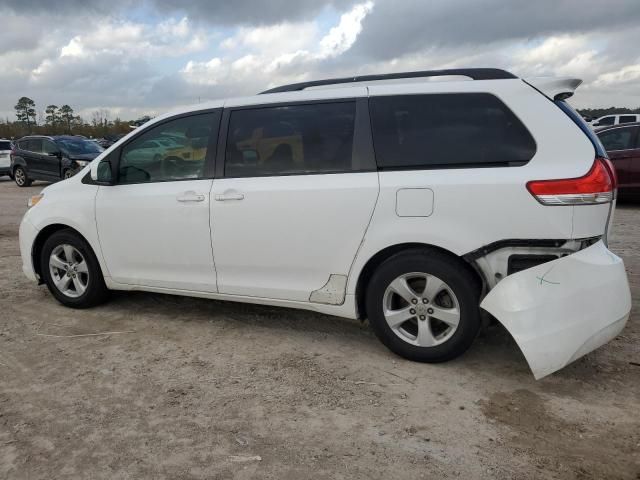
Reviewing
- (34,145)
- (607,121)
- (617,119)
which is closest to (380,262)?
(34,145)

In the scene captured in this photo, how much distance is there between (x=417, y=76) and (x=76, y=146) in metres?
16.0

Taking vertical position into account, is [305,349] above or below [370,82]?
below

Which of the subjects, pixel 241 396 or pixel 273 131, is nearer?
pixel 241 396

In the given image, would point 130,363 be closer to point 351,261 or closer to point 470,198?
point 351,261

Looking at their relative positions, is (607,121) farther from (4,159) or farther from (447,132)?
(4,159)

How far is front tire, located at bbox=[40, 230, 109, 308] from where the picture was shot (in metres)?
4.65

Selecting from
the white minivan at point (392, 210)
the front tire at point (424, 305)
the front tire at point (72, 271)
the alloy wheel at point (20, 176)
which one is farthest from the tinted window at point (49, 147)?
the front tire at point (424, 305)

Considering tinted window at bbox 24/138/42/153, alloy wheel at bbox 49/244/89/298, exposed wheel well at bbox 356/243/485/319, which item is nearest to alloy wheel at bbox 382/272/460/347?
exposed wheel well at bbox 356/243/485/319

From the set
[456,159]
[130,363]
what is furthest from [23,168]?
[456,159]

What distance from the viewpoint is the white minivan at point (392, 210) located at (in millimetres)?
3086

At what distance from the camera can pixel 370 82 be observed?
3.86 meters

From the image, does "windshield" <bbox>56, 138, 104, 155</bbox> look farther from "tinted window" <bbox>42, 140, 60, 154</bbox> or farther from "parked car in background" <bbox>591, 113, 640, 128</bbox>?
"parked car in background" <bbox>591, 113, 640, 128</bbox>

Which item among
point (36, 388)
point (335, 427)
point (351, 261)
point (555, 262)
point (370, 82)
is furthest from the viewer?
point (370, 82)

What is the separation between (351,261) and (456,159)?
94 cm
